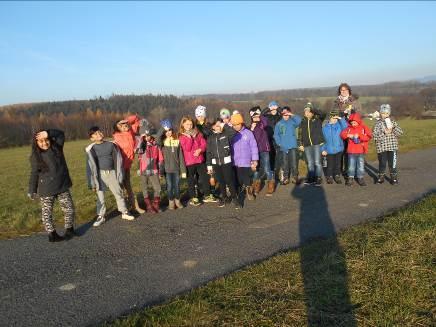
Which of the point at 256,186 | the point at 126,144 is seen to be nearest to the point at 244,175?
the point at 256,186

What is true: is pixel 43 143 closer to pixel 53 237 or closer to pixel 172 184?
pixel 53 237

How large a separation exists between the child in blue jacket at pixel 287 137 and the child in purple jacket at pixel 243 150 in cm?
171

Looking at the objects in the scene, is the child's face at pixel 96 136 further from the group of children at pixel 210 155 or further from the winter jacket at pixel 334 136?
the winter jacket at pixel 334 136

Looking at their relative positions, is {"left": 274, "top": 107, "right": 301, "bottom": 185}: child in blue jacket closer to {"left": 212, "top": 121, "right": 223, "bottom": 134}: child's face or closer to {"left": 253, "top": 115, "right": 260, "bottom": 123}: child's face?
{"left": 253, "top": 115, "right": 260, "bottom": 123}: child's face

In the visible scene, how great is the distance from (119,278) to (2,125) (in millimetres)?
82566

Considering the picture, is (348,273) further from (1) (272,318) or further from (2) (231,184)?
(2) (231,184)

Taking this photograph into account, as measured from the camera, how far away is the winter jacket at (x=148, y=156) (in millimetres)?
7898

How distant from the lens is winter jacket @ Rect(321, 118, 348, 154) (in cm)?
945

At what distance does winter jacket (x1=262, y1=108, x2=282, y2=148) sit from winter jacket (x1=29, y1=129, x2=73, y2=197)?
5489 mm

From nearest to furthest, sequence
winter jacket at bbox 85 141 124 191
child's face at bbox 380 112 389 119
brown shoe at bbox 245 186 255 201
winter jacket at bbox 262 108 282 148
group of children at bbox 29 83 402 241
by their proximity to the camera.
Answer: group of children at bbox 29 83 402 241
winter jacket at bbox 85 141 124 191
brown shoe at bbox 245 186 255 201
child's face at bbox 380 112 389 119
winter jacket at bbox 262 108 282 148

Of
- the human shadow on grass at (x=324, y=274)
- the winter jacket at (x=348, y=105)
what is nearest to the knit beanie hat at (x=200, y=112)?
the human shadow on grass at (x=324, y=274)

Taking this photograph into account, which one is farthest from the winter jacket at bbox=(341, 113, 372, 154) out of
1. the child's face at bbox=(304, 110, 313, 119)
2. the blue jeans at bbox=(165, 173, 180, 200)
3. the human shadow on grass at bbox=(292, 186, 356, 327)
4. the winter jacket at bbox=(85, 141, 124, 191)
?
the winter jacket at bbox=(85, 141, 124, 191)

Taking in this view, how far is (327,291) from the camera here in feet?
12.7

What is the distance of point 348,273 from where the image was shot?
14.0ft
